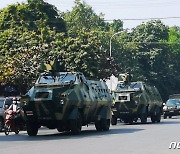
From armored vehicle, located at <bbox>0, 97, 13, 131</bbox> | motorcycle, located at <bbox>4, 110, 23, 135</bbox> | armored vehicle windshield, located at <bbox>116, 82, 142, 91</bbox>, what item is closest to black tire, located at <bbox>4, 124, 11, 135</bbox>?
motorcycle, located at <bbox>4, 110, 23, 135</bbox>

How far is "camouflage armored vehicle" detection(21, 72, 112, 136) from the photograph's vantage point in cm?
2166

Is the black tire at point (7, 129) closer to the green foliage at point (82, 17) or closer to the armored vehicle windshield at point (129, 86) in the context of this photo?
the armored vehicle windshield at point (129, 86)

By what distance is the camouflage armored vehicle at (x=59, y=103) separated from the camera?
71.1ft

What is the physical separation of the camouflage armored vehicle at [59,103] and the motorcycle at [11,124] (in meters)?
2.46

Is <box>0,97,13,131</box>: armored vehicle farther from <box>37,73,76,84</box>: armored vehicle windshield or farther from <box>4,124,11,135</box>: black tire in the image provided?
<box>37,73,76,84</box>: armored vehicle windshield

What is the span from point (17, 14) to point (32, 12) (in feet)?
6.96

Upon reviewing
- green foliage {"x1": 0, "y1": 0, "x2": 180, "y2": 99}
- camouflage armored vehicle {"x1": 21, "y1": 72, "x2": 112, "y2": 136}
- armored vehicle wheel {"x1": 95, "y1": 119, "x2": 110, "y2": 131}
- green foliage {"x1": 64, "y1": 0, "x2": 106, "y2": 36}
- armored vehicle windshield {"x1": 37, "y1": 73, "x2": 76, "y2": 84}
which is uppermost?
green foliage {"x1": 64, "y1": 0, "x2": 106, "y2": 36}

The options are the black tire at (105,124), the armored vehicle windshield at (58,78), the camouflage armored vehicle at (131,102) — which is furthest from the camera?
the camouflage armored vehicle at (131,102)

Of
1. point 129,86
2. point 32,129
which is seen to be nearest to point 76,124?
point 32,129

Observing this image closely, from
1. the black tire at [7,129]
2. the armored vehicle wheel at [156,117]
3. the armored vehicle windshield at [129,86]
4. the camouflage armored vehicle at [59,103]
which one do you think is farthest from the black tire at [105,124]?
the armored vehicle wheel at [156,117]

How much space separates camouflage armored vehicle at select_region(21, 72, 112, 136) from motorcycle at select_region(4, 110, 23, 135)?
246 cm

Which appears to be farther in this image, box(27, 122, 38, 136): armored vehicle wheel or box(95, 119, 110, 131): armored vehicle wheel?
box(95, 119, 110, 131): armored vehicle wheel

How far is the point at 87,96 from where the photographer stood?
76.4 feet

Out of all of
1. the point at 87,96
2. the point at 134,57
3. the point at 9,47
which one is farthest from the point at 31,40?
the point at 134,57
